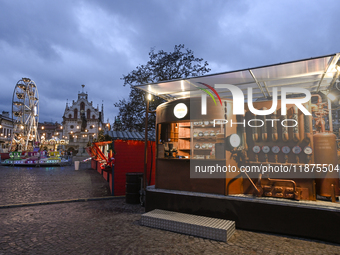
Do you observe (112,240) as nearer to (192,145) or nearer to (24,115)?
(192,145)

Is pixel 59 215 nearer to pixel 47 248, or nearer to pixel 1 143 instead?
pixel 47 248

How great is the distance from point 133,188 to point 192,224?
3639 mm

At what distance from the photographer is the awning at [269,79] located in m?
5.12

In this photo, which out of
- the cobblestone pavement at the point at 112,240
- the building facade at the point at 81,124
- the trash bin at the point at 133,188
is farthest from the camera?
the building facade at the point at 81,124

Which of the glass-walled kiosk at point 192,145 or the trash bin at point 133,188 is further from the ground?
the glass-walled kiosk at point 192,145

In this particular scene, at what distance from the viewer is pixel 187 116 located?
6.88 m

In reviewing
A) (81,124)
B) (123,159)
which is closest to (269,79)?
(123,159)

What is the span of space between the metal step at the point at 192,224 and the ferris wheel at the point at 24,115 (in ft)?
136

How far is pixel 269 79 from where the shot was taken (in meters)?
6.07

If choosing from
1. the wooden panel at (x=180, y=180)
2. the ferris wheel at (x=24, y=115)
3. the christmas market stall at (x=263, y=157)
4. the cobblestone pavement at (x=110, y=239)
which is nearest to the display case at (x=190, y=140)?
the christmas market stall at (x=263, y=157)

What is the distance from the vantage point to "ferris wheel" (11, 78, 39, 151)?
39.2 m

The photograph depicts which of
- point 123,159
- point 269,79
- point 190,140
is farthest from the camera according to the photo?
point 123,159

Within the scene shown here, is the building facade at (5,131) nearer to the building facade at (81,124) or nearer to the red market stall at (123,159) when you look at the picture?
the building facade at (81,124)

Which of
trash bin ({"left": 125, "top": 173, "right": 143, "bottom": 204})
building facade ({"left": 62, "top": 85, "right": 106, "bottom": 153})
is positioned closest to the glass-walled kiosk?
trash bin ({"left": 125, "top": 173, "right": 143, "bottom": 204})
